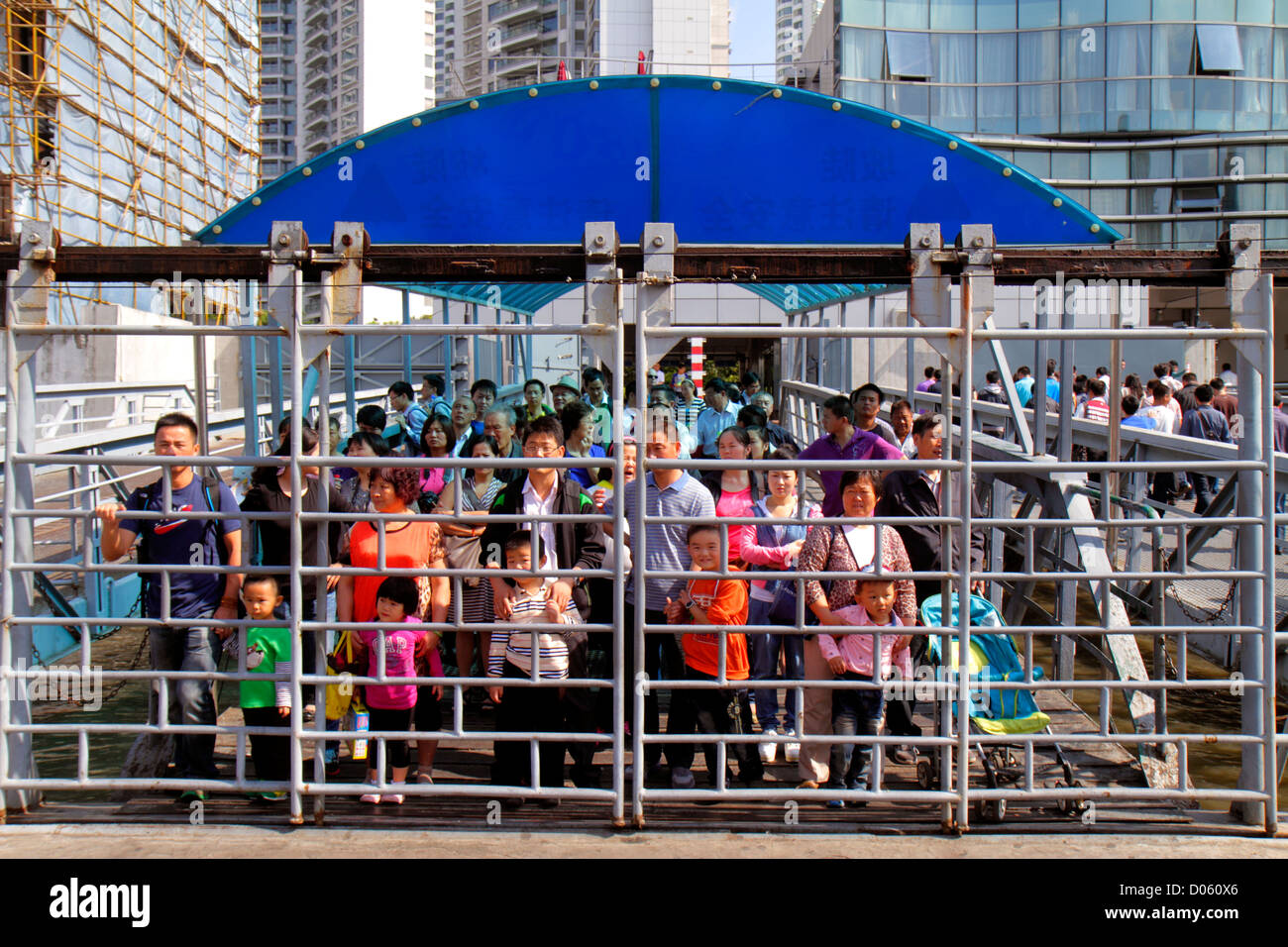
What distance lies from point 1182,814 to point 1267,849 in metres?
→ 0.42

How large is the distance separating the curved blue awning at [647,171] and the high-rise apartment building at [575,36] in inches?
1064

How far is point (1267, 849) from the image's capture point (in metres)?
4.55

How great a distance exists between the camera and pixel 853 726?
4953 millimetres

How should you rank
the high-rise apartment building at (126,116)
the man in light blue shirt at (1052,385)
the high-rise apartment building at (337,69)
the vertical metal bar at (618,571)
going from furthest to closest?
the high-rise apartment building at (337,69) < the high-rise apartment building at (126,116) < the man in light blue shirt at (1052,385) < the vertical metal bar at (618,571)

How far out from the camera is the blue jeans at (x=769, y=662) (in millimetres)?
5746

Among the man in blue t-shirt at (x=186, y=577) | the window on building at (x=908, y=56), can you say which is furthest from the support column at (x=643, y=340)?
the window on building at (x=908, y=56)

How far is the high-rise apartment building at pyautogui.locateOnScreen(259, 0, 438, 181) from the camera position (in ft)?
276

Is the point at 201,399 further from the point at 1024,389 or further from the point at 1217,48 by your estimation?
the point at 1217,48

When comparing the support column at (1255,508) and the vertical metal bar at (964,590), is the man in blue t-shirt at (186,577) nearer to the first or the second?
the vertical metal bar at (964,590)

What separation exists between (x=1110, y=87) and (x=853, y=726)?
3177cm

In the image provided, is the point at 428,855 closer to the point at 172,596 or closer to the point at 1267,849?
the point at 172,596

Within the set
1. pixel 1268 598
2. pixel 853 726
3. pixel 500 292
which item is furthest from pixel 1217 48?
pixel 853 726
